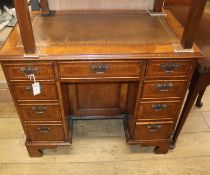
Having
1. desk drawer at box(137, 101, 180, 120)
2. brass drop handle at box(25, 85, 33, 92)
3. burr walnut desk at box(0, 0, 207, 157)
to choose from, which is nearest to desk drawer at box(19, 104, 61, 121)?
burr walnut desk at box(0, 0, 207, 157)

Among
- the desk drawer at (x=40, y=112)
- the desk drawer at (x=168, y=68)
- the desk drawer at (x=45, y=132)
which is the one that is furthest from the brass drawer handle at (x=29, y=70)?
the desk drawer at (x=168, y=68)

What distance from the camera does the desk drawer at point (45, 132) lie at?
1.36 m

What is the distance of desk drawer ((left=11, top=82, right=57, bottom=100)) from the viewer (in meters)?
1.14

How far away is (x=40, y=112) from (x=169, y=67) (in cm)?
75

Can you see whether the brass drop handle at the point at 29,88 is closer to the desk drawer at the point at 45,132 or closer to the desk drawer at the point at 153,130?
the desk drawer at the point at 45,132

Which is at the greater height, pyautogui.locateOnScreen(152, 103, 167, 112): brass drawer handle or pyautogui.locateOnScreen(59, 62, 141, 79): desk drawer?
pyautogui.locateOnScreen(59, 62, 141, 79): desk drawer

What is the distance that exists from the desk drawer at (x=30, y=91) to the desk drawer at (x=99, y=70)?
10cm

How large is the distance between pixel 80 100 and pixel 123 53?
68cm

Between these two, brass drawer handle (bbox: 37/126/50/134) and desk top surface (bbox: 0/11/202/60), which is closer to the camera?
desk top surface (bbox: 0/11/202/60)

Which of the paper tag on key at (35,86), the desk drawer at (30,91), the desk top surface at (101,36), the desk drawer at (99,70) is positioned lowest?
the desk drawer at (30,91)

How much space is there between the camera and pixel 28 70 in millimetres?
1075

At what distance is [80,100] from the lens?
1.63 metres

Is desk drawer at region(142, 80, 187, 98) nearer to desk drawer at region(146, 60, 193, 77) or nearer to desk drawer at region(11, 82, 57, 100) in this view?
desk drawer at region(146, 60, 193, 77)

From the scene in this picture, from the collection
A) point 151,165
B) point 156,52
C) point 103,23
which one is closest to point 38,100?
point 103,23
